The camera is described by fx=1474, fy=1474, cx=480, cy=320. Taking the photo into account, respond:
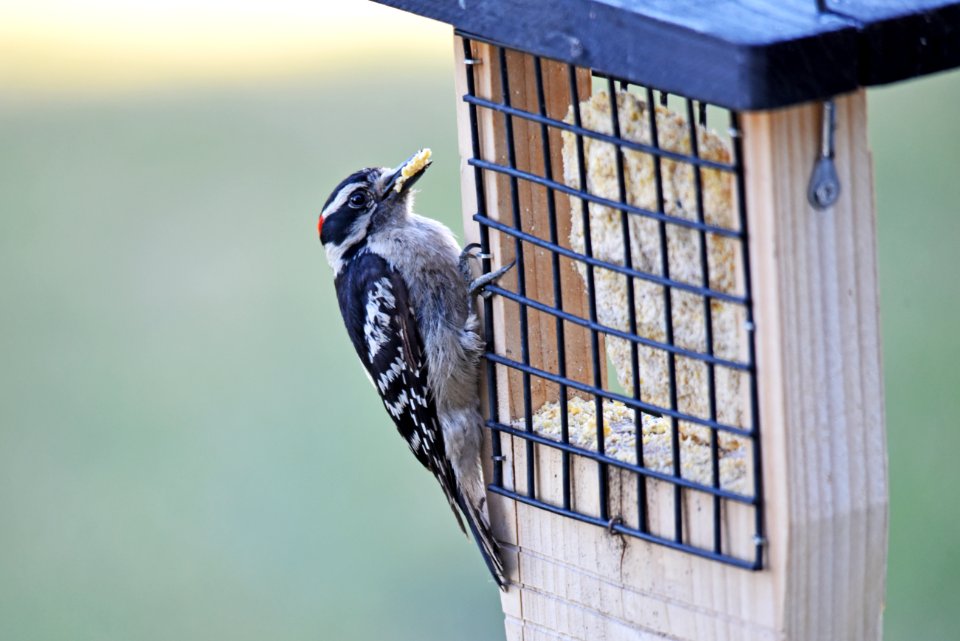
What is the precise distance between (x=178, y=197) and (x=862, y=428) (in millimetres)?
8583

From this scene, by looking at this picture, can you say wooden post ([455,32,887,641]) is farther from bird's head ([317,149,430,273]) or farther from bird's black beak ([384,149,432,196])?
bird's head ([317,149,430,273])

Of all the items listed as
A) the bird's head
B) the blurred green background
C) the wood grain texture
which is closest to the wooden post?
the wood grain texture

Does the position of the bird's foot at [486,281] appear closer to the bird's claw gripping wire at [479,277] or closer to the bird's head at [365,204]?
the bird's claw gripping wire at [479,277]

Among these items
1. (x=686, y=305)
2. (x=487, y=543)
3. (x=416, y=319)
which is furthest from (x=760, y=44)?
(x=416, y=319)

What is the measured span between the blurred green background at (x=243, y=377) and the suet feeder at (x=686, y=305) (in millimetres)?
3614

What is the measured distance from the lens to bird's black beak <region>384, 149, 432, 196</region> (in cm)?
385

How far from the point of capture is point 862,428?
2.54 m

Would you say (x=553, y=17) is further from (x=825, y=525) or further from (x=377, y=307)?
(x=377, y=307)

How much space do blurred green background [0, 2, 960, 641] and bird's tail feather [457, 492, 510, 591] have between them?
320 cm

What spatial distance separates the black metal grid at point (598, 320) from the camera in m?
2.56

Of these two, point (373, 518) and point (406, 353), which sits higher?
point (406, 353)

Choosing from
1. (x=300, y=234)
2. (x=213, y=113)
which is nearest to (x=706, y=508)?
(x=300, y=234)

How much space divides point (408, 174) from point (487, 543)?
1.10 metres

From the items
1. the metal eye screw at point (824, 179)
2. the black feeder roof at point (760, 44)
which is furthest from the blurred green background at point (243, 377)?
the black feeder roof at point (760, 44)
